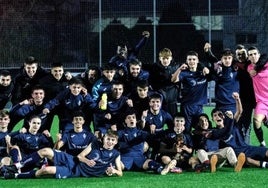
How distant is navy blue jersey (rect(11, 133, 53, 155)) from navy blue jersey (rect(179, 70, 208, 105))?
236cm

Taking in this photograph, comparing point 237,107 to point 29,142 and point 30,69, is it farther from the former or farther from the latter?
point 30,69

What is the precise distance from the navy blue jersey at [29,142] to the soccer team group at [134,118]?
0.04ft

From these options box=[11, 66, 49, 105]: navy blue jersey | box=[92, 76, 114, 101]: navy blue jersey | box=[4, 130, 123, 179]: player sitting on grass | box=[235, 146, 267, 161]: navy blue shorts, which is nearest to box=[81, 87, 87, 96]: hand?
box=[92, 76, 114, 101]: navy blue jersey

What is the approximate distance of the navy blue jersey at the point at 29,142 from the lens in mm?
8492

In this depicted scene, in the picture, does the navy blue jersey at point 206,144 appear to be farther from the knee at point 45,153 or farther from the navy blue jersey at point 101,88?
the knee at point 45,153

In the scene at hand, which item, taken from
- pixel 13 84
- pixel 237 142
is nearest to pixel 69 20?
pixel 13 84

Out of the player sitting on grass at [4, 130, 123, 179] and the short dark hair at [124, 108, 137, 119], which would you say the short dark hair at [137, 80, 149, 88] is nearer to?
the short dark hair at [124, 108, 137, 119]

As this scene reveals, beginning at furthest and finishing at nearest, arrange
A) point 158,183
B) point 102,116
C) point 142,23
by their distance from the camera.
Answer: point 142,23
point 102,116
point 158,183

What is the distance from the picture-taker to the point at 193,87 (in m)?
9.72

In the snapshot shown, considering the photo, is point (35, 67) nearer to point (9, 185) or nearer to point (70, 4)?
point (9, 185)

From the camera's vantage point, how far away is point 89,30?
22.5 m

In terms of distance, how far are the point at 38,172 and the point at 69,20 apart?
1542cm

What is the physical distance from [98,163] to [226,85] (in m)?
2.68

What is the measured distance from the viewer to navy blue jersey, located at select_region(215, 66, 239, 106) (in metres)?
9.71
